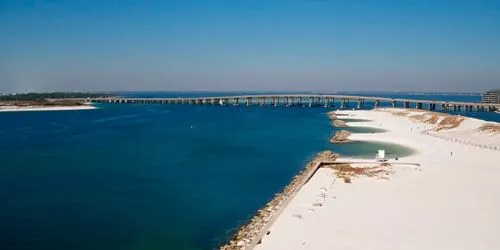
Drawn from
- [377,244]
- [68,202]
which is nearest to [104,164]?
[68,202]

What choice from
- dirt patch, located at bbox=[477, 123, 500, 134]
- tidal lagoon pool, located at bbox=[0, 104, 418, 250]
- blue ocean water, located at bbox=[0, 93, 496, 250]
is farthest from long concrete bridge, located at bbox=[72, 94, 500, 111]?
tidal lagoon pool, located at bbox=[0, 104, 418, 250]

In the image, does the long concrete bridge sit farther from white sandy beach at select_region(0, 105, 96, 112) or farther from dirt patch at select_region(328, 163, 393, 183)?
dirt patch at select_region(328, 163, 393, 183)

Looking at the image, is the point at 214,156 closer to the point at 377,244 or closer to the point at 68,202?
the point at 68,202

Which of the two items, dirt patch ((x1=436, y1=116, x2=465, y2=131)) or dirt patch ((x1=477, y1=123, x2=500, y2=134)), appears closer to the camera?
dirt patch ((x1=477, y1=123, x2=500, y2=134))

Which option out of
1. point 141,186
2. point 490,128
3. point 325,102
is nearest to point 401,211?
point 141,186

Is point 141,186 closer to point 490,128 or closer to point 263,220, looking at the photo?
point 263,220
